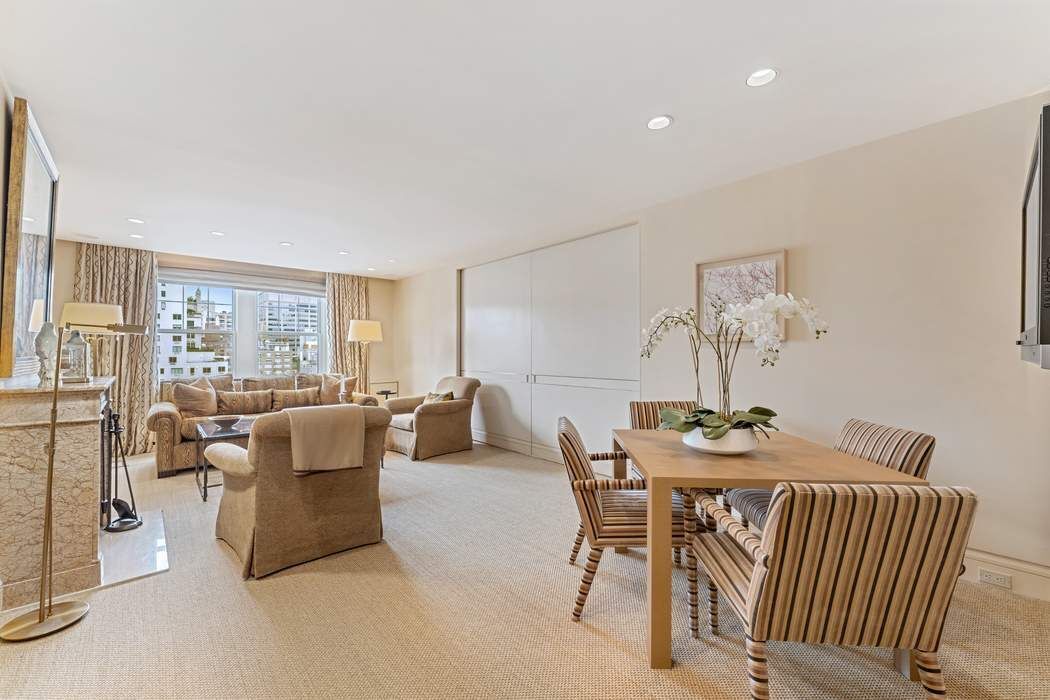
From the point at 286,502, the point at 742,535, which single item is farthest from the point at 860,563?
the point at 286,502

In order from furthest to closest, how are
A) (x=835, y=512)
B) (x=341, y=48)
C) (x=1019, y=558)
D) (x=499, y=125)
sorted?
1. (x=499, y=125)
2. (x=1019, y=558)
3. (x=341, y=48)
4. (x=835, y=512)

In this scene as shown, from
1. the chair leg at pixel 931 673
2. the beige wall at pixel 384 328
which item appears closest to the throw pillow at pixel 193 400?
the beige wall at pixel 384 328

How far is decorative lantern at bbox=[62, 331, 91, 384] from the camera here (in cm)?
257

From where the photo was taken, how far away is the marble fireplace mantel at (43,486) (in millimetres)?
2018

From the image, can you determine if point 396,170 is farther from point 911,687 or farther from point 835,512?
point 911,687

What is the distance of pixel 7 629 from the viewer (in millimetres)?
1881

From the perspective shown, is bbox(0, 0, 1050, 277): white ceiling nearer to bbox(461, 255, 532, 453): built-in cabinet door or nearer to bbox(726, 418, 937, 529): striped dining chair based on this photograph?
bbox(726, 418, 937, 529): striped dining chair

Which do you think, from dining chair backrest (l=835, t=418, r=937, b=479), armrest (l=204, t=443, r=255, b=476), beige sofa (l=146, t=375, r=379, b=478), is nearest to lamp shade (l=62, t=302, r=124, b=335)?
beige sofa (l=146, t=375, r=379, b=478)

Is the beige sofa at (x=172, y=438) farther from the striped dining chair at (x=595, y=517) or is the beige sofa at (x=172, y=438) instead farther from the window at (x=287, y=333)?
the striped dining chair at (x=595, y=517)

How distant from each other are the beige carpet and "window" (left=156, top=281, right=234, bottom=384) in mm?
4095

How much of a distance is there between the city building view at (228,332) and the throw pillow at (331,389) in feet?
3.63

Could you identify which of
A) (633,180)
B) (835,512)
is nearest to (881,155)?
(633,180)

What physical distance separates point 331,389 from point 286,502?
380cm

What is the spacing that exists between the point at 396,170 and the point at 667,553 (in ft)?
9.43
